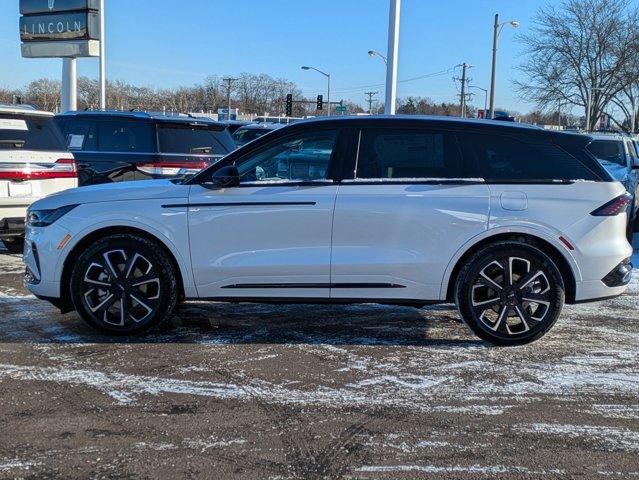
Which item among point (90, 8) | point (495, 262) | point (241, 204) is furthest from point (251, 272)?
point (90, 8)

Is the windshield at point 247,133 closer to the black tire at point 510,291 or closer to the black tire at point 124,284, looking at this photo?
the black tire at point 124,284

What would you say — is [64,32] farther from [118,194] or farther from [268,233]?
[268,233]

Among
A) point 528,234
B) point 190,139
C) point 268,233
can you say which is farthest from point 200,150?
point 528,234

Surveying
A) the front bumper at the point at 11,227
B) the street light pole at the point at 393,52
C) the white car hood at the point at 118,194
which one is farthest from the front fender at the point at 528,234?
the street light pole at the point at 393,52

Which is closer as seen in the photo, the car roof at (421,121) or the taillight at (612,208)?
the taillight at (612,208)

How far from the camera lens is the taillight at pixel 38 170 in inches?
321

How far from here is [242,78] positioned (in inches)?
4840

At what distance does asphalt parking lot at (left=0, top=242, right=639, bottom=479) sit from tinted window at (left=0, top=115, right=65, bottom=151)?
288 centimetres

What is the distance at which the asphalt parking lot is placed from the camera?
11.5 feet

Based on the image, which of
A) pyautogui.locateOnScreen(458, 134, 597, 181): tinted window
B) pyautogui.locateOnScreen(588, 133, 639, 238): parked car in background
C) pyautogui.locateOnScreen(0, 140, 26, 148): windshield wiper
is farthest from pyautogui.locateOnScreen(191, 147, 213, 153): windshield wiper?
pyautogui.locateOnScreen(588, 133, 639, 238): parked car in background

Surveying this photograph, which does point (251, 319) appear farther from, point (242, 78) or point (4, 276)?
point (242, 78)

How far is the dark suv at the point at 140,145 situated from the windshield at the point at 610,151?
8320mm

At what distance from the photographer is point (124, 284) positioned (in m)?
5.51

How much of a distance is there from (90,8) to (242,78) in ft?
345
